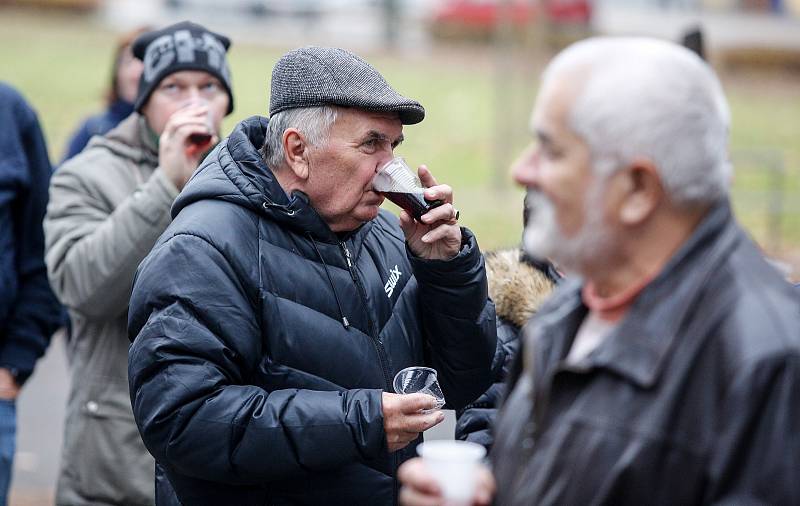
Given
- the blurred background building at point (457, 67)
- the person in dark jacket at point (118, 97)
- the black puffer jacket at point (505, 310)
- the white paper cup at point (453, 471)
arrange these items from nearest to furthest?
the white paper cup at point (453, 471)
the black puffer jacket at point (505, 310)
the person in dark jacket at point (118, 97)
the blurred background building at point (457, 67)

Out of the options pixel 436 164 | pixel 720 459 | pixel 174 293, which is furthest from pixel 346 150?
pixel 436 164

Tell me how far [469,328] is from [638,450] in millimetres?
1511

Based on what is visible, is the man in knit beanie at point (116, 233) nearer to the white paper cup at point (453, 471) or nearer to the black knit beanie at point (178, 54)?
the black knit beanie at point (178, 54)

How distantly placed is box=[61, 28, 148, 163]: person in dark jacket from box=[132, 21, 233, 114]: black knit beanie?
1.24 metres

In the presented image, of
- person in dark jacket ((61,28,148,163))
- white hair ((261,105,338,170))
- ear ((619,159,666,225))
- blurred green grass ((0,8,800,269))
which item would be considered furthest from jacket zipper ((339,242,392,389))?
blurred green grass ((0,8,800,269))

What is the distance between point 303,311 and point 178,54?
72.2 inches

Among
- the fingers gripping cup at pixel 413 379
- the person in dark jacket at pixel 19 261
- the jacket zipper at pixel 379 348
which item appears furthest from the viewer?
the person in dark jacket at pixel 19 261

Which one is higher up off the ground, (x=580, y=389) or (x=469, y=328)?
(x=580, y=389)

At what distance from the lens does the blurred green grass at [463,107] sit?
1192cm

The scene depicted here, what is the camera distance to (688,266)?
204 centimetres

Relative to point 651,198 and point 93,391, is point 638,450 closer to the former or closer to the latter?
point 651,198

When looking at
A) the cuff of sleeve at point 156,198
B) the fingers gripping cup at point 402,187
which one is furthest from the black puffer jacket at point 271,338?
the cuff of sleeve at point 156,198

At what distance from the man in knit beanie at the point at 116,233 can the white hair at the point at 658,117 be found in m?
2.36

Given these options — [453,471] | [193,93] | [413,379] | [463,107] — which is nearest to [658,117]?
[453,471]
